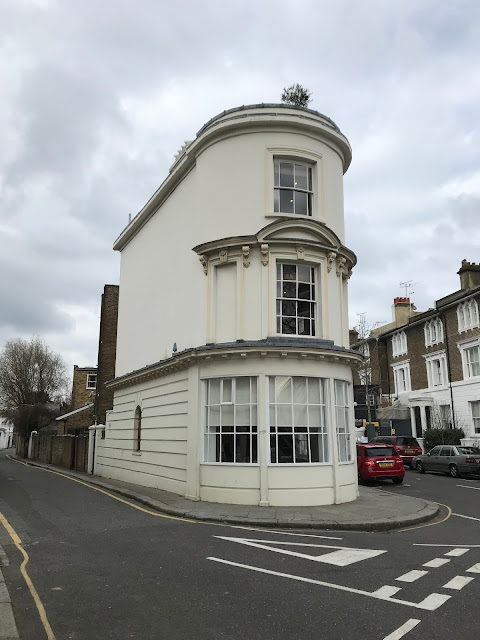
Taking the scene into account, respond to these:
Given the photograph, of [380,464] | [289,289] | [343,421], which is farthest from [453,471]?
[289,289]

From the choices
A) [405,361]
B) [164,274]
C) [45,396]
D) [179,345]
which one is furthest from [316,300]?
[45,396]

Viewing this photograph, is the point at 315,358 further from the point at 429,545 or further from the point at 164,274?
the point at 164,274

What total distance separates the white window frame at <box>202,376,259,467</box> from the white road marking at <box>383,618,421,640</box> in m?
8.02

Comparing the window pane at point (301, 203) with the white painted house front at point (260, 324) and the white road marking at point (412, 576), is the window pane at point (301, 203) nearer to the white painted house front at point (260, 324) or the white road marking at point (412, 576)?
the white painted house front at point (260, 324)

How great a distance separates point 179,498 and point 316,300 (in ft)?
22.2

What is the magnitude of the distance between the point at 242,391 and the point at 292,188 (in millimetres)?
6174

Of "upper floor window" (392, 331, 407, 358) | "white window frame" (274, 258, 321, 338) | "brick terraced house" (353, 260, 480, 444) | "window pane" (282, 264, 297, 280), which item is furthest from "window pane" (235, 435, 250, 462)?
"upper floor window" (392, 331, 407, 358)

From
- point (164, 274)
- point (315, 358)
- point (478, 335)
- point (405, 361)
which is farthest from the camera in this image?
point (405, 361)

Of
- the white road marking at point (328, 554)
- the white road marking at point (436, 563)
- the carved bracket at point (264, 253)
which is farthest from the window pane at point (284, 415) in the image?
the white road marking at point (436, 563)

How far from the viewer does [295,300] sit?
14.5 m

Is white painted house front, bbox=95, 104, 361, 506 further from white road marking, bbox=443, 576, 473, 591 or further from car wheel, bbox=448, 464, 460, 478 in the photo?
car wheel, bbox=448, 464, 460, 478

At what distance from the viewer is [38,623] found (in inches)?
208

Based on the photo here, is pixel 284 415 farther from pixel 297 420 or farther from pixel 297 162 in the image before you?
pixel 297 162

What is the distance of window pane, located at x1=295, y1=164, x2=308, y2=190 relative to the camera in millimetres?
15466
